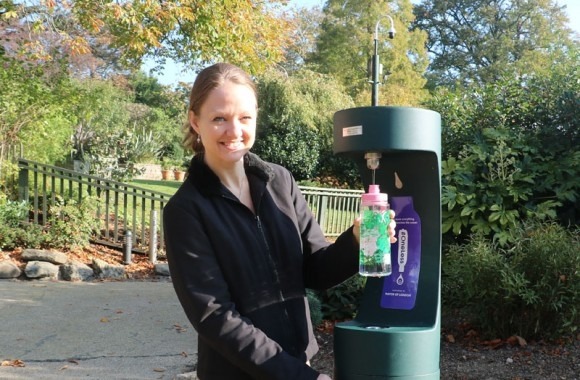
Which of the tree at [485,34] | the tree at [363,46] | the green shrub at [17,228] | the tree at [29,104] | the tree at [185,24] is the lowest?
the green shrub at [17,228]

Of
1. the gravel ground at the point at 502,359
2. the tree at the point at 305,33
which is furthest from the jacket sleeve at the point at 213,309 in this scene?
the tree at the point at 305,33

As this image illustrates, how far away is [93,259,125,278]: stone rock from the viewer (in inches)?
318

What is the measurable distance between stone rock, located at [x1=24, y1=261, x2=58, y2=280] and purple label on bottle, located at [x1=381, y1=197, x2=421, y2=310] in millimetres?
6334

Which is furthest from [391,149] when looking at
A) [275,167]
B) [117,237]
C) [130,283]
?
[117,237]

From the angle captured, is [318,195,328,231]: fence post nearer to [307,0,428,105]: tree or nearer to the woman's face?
the woman's face

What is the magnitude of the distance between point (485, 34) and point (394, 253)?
136 feet

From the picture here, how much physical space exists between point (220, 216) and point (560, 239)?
3.10 meters

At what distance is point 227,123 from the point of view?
1817 millimetres

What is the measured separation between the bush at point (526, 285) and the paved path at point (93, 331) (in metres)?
1.99

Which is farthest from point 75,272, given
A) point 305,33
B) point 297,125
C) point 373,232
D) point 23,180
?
point 305,33

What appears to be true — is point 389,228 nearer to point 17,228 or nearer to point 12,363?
point 12,363

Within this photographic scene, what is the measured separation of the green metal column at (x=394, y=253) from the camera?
2.15 meters

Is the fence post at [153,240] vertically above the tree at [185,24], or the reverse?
the tree at [185,24]

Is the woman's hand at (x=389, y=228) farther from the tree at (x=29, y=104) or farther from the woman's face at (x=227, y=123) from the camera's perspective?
the tree at (x=29, y=104)
